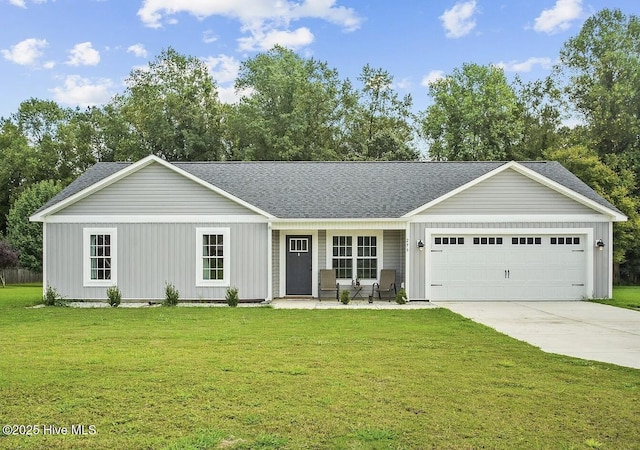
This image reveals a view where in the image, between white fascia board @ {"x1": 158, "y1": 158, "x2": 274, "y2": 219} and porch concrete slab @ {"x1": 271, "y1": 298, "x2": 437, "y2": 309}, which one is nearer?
porch concrete slab @ {"x1": 271, "y1": 298, "x2": 437, "y2": 309}

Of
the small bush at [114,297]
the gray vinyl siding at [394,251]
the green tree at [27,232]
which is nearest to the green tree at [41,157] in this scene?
the green tree at [27,232]

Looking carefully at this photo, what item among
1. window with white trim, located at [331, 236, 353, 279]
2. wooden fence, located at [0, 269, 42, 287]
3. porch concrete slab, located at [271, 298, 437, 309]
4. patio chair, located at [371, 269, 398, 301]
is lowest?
wooden fence, located at [0, 269, 42, 287]

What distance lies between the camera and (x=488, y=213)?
17188mm

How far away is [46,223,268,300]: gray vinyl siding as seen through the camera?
669 inches

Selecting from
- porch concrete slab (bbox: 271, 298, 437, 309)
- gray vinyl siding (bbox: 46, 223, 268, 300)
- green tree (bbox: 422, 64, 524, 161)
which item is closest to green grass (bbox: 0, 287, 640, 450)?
porch concrete slab (bbox: 271, 298, 437, 309)

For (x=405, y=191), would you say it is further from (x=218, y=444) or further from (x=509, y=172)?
(x=218, y=444)

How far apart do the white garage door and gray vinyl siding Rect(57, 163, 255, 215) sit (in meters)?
6.54

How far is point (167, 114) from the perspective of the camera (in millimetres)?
37781

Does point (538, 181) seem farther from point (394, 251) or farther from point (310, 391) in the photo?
point (310, 391)

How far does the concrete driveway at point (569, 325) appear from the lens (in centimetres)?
917

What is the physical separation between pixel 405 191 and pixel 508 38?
12.6 m

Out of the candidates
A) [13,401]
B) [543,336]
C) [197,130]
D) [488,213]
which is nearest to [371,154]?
[197,130]

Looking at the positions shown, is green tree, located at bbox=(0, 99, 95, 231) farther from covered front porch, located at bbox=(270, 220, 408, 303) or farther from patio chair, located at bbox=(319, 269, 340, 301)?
patio chair, located at bbox=(319, 269, 340, 301)

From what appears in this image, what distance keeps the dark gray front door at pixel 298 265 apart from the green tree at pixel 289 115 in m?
16.8
